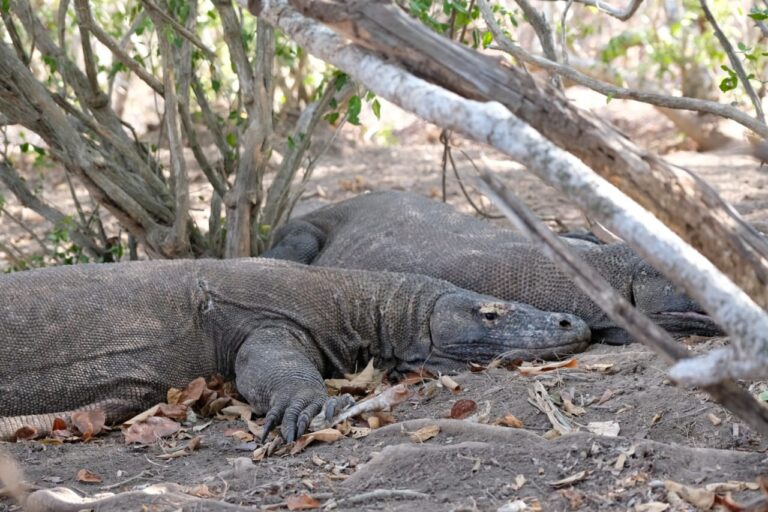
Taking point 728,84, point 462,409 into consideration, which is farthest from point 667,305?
point 462,409

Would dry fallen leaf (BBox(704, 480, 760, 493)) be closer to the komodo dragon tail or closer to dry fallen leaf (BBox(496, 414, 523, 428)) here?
dry fallen leaf (BBox(496, 414, 523, 428))

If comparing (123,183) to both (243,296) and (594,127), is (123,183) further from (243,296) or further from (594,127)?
(594,127)

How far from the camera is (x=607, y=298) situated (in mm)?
2340

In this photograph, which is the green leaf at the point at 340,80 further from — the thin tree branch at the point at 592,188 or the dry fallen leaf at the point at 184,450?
the thin tree branch at the point at 592,188

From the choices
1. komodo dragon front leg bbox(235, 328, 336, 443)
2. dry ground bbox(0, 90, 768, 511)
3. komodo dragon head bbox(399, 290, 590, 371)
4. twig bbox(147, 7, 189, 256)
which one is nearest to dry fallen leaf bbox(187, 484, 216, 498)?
dry ground bbox(0, 90, 768, 511)

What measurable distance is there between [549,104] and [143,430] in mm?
2488

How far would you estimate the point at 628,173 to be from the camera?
2.54 m

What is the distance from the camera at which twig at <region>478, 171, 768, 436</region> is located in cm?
236

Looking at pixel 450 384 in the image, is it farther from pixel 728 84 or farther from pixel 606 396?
pixel 728 84

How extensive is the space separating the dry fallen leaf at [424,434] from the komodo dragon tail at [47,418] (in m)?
1.54

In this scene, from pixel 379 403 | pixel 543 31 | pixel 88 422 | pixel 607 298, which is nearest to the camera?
pixel 607 298

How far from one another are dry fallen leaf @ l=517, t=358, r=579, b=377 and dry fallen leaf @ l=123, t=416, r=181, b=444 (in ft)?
4.86

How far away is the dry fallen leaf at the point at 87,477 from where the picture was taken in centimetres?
363

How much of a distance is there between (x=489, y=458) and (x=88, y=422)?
6.33 ft
